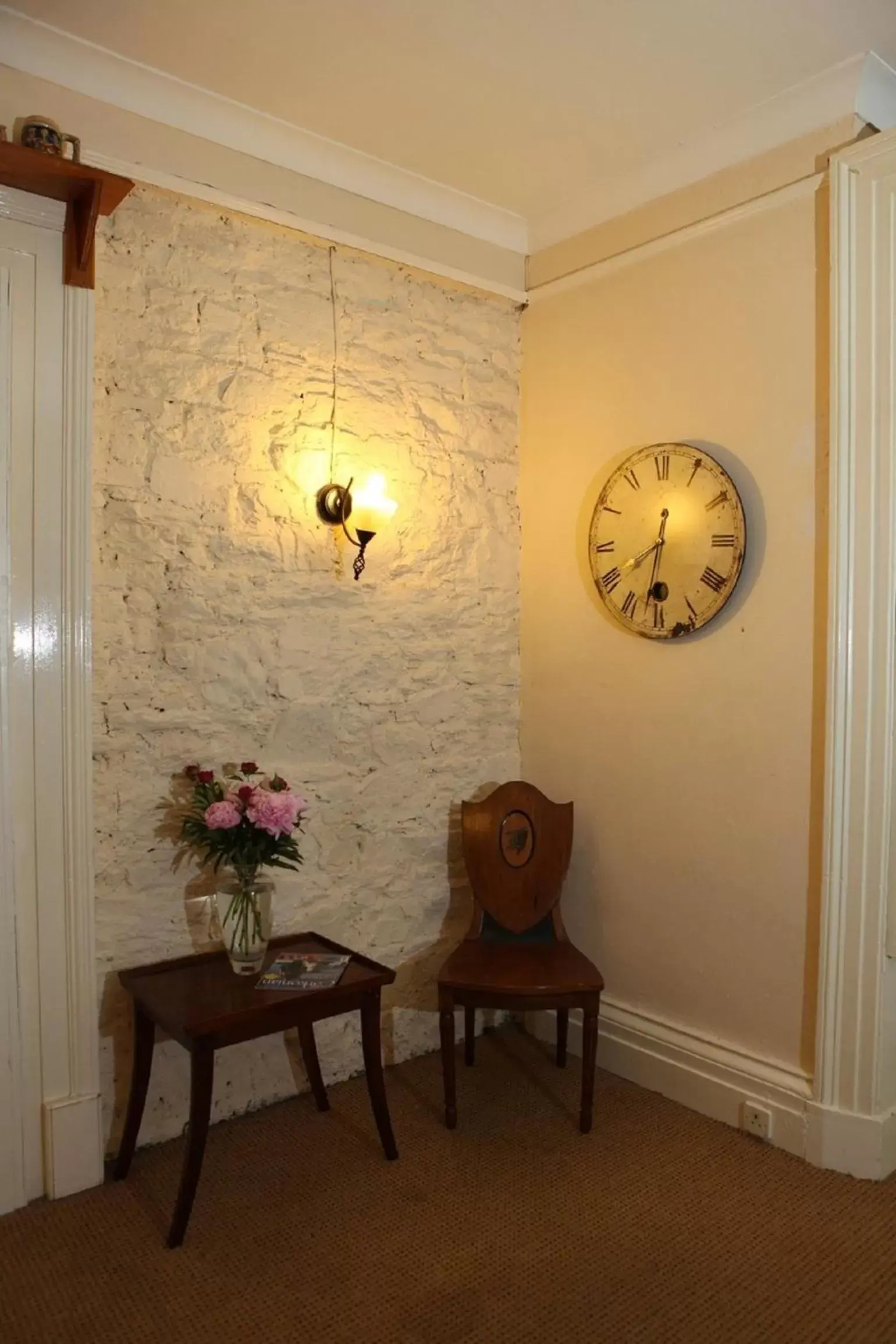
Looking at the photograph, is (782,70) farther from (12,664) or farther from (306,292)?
(12,664)

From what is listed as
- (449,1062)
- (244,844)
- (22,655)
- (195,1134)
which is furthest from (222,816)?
(449,1062)

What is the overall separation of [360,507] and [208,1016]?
5.09ft

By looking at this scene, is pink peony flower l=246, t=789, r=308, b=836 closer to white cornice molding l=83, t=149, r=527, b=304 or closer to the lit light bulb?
the lit light bulb

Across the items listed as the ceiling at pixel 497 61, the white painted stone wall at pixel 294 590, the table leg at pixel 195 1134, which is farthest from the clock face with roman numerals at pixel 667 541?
the table leg at pixel 195 1134

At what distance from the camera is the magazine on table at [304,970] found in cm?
243

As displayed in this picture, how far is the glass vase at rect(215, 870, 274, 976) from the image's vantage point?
2.50m

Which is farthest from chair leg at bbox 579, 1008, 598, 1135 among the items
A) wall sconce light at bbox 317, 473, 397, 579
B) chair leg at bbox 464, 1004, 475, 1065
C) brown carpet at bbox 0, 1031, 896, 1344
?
wall sconce light at bbox 317, 473, 397, 579

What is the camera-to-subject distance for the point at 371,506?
2.95 meters

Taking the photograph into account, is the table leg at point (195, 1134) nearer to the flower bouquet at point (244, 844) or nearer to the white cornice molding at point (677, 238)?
the flower bouquet at point (244, 844)

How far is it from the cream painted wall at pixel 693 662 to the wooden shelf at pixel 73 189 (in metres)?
1.60

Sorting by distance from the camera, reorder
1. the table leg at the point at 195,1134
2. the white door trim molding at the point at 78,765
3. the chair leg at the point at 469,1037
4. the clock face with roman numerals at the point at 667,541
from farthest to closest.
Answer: the chair leg at the point at 469,1037 < the clock face with roman numerals at the point at 667,541 < the white door trim molding at the point at 78,765 < the table leg at the point at 195,1134

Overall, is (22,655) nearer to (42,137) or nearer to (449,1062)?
(42,137)

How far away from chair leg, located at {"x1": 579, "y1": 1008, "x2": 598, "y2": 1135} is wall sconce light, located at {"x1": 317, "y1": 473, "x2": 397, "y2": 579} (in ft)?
5.16

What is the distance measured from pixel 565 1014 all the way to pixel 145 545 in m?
1.99
